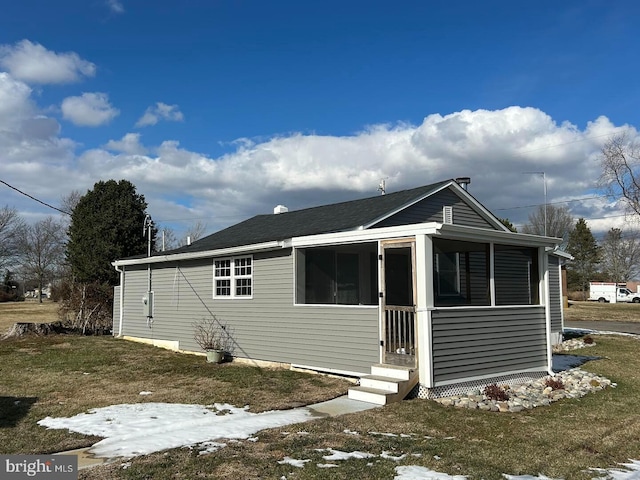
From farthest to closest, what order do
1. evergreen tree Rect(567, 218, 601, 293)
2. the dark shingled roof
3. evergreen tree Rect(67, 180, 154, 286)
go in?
evergreen tree Rect(567, 218, 601, 293), evergreen tree Rect(67, 180, 154, 286), the dark shingled roof

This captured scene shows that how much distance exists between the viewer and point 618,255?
53.5 m

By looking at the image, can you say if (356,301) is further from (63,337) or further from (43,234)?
(43,234)

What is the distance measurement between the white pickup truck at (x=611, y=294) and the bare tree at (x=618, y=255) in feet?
18.3

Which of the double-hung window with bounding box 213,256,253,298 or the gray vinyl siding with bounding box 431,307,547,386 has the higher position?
the double-hung window with bounding box 213,256,253,298

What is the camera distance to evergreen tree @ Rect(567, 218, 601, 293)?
49.7 meters

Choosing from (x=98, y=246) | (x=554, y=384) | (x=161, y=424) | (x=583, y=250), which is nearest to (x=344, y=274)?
(x=554, y=384)

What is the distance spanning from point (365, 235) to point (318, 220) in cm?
402

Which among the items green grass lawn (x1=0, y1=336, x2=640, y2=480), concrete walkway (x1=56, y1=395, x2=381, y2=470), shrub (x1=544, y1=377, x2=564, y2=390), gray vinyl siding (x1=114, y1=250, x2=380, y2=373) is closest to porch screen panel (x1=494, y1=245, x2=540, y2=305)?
green grass lawn (x1=0, y1=336, x2=640, y2=480)

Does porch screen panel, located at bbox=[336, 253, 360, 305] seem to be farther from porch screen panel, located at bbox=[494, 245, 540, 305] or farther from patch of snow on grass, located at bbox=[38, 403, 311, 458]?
patch of snow on grass, located at bbox=[38, 403, 311, 458]

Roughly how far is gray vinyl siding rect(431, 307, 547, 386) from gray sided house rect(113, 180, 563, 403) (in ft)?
0.08

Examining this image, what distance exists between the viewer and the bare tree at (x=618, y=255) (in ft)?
172

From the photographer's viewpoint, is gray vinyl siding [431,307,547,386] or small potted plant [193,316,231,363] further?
small potted plant [193,316,231,363]

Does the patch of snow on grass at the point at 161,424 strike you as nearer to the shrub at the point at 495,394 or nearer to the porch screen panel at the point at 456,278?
the shrub at the point at 495,394

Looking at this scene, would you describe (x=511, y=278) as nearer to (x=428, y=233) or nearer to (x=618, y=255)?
(x=428, y=233)
